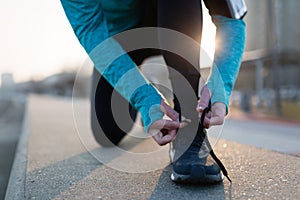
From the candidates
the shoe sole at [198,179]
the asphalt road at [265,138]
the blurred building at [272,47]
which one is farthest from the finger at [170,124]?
the asphalt road at [265,138]

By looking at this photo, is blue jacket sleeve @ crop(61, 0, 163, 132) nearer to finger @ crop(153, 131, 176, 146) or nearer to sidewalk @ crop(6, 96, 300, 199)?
finger @ crop(153, 131, 176, 146)

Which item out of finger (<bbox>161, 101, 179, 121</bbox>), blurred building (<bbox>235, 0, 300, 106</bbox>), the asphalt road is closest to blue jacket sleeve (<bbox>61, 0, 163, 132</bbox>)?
finger (<bbox>161, 101, 179, 121</bbox>)

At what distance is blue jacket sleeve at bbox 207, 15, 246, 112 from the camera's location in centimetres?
69

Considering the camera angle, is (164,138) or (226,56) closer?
(164,138)

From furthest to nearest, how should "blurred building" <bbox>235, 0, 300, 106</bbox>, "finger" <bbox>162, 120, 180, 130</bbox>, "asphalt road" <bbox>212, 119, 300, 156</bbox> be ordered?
"blurred building" <bbox>235, 0, 300, 106</bbox>, "asphalt road" <bbox>212, 119, 300, 156</bbox>, "finger" <bbox>162, 120, 180, 130</bbox>

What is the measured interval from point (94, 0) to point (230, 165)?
0.55 metres

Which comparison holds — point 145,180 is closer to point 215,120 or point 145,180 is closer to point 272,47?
point 215,120

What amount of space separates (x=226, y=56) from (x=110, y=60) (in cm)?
26

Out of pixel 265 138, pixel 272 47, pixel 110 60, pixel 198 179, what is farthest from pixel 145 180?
pixel 272 47

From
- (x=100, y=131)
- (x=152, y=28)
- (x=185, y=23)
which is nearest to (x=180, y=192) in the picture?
(x=185, y=23)

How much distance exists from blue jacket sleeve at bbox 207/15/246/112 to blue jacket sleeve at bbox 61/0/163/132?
0.42 ft

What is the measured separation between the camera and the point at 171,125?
0.62 m

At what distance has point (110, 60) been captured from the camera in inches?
29.2

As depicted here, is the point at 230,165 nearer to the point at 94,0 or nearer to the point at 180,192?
the point at 180,192
